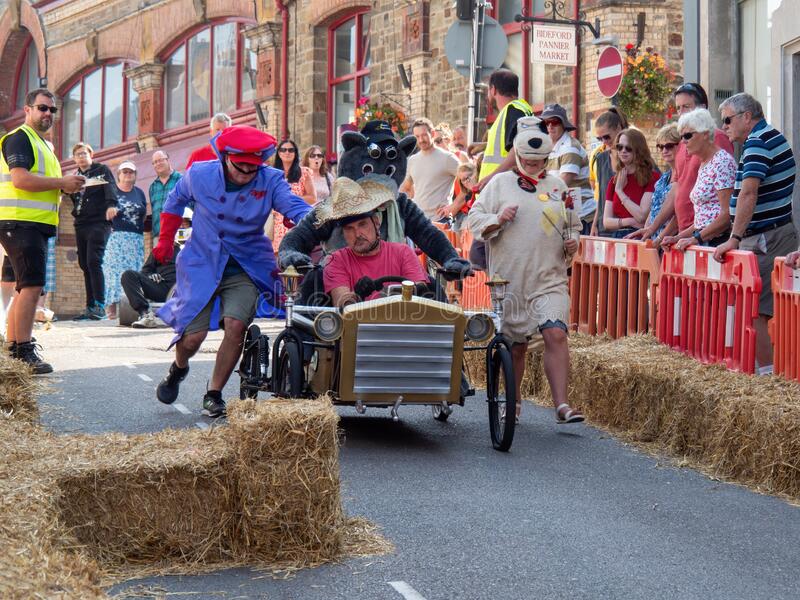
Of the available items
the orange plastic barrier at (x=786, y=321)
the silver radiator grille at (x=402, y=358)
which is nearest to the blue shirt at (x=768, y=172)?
the orange plastic barrier at (x=786, y=321)

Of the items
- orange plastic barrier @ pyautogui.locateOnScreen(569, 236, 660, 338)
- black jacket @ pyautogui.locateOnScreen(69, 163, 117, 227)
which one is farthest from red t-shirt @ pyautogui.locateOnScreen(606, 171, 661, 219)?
black jacket @ pyautogui.locateOnScreen(69, 163, 117, 227)

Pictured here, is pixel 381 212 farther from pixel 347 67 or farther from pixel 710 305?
pixel 347 67

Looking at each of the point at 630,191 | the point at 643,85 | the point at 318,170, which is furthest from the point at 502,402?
the point at 643,85

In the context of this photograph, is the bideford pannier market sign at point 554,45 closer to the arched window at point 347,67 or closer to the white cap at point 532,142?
the arched window at point 347,67

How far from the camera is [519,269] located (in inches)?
373

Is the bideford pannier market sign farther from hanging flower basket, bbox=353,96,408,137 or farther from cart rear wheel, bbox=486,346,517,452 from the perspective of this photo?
cart rear wheel, bbox=486,346,517,452

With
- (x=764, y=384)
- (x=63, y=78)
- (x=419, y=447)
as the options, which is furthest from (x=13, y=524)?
(x=63, y=78)

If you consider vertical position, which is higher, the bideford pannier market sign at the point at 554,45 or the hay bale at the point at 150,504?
the bideford pannier market sign at the point at 554,45

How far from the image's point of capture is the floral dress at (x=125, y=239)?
19.4 m

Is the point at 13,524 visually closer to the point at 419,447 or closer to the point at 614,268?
the point at 419,447

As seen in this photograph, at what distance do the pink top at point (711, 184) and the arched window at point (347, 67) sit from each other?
17548 mm

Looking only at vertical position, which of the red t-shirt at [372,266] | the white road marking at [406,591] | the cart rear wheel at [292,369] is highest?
the red t-shirt at [372,266]

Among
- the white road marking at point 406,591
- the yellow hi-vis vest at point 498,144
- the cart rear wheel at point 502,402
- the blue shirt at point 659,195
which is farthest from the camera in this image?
the blue shirt at point 659,195

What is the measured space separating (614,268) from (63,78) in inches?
1337
